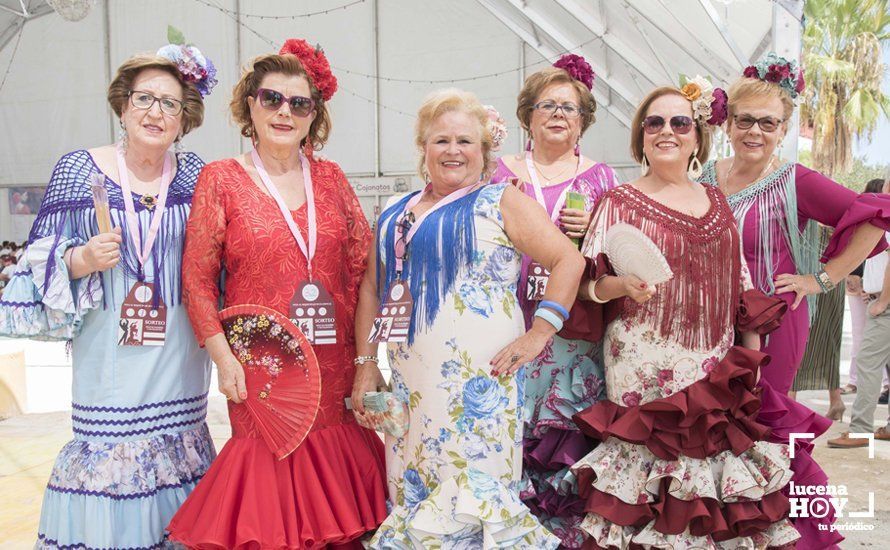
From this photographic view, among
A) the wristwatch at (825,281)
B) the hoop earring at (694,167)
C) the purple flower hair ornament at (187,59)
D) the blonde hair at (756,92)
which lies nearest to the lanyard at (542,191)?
the hoop earring at (694,167)

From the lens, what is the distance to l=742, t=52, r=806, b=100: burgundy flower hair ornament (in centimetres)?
274

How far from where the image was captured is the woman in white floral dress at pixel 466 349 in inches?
85.0

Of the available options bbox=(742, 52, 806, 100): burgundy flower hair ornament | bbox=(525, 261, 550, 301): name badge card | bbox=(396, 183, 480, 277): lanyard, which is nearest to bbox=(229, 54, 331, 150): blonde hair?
bbox=(396, 183, 480, 277): lanyard

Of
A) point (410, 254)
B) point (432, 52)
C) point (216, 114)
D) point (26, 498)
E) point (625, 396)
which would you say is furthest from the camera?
point (216, 114)

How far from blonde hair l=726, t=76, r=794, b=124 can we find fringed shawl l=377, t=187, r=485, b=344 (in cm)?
127

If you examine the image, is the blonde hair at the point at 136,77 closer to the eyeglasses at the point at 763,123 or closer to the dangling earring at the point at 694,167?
the dangling earring at the point at 694,167

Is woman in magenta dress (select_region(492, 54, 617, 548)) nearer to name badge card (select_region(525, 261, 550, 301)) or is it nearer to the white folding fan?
name badge card (select_region(525, 261, 550, 301))

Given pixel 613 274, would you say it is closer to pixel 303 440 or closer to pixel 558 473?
pixel 558 473

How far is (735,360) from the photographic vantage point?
234 cm

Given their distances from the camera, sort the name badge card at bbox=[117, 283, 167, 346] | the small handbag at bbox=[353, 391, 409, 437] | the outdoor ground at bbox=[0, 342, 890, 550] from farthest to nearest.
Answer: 1. the outdoor ground at bbox=[0, 342, 890, 550]
2. the name badge card at bbox=[117, 283, 167, 346]
3. the small handbag at bbox=[353, 391, 409, 437]

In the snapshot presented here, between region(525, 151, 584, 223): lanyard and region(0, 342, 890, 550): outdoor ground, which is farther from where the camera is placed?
region(0, 342, 890, 550): outdoor ground

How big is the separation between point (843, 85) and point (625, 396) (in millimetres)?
18563

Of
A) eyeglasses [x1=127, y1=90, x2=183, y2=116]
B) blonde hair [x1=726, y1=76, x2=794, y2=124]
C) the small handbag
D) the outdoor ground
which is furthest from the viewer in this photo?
the outdoor ground

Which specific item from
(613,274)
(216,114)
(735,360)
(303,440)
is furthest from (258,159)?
(216,114)
